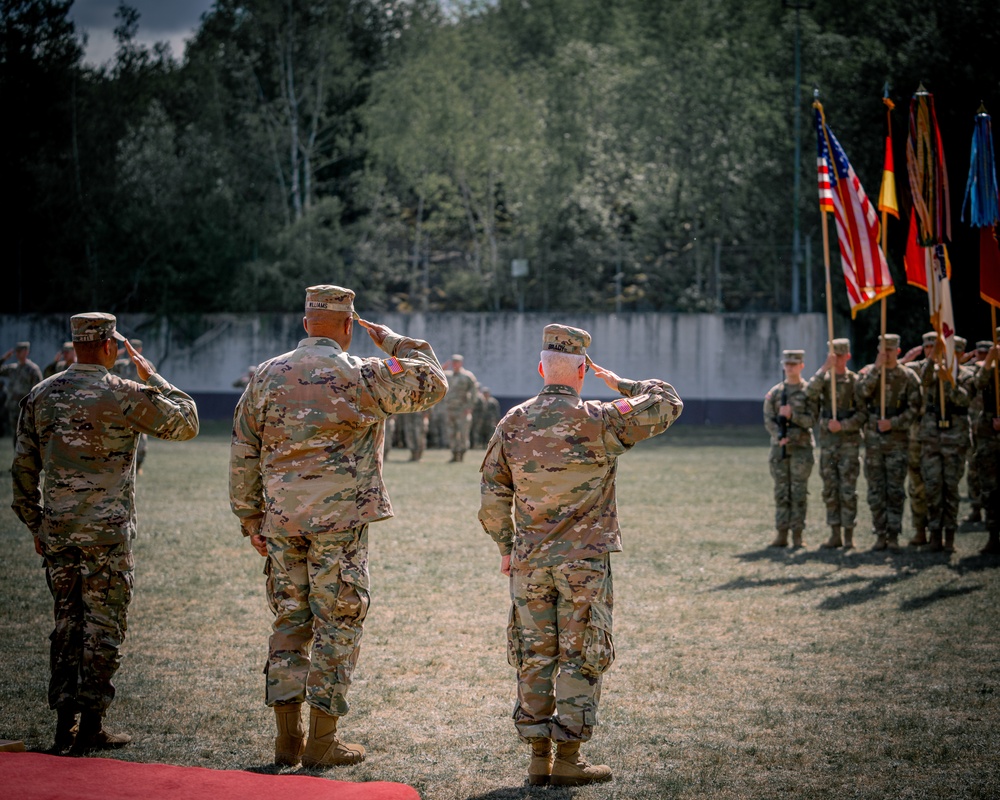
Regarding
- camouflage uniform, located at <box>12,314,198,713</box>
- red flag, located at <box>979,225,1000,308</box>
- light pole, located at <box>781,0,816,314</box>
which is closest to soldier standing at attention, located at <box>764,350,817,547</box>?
red flag, located at <box>979,225,1000,308</box>

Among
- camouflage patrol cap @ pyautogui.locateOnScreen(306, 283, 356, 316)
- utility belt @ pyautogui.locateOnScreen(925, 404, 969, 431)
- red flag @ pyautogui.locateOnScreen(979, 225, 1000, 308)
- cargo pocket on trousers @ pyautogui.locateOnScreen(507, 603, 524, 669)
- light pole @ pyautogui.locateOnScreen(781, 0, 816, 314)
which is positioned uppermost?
light pole @ pyautogui.locateOnScreen(781, 0, 816, 314)

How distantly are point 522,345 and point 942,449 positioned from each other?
25814 mm

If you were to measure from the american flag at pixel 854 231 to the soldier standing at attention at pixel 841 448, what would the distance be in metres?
0.89

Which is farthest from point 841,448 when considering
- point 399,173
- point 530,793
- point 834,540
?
point 399,173

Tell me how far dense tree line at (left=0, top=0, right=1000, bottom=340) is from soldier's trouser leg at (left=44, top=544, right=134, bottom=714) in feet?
107

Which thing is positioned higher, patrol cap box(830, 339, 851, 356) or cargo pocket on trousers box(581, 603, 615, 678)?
patrol cap box(830, 339, 851, 356)

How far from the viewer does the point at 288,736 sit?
5625 millimetres

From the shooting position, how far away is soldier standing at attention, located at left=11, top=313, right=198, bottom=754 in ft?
19.3

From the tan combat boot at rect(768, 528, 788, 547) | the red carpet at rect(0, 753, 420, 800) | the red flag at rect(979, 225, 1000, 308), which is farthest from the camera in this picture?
the tan combat boot at rect(768, 528, 788, 547)

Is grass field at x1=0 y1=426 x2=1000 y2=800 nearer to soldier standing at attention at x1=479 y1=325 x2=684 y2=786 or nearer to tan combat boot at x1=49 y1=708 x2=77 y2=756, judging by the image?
tan combat boot at x1=49 y1=708 x2=77 y2=756

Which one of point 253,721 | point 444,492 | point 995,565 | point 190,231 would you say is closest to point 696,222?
point 190,231

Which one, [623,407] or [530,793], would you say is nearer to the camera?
[530,793]

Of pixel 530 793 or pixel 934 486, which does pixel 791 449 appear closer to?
pixel 934 486

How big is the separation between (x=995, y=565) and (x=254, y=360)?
102 feet
